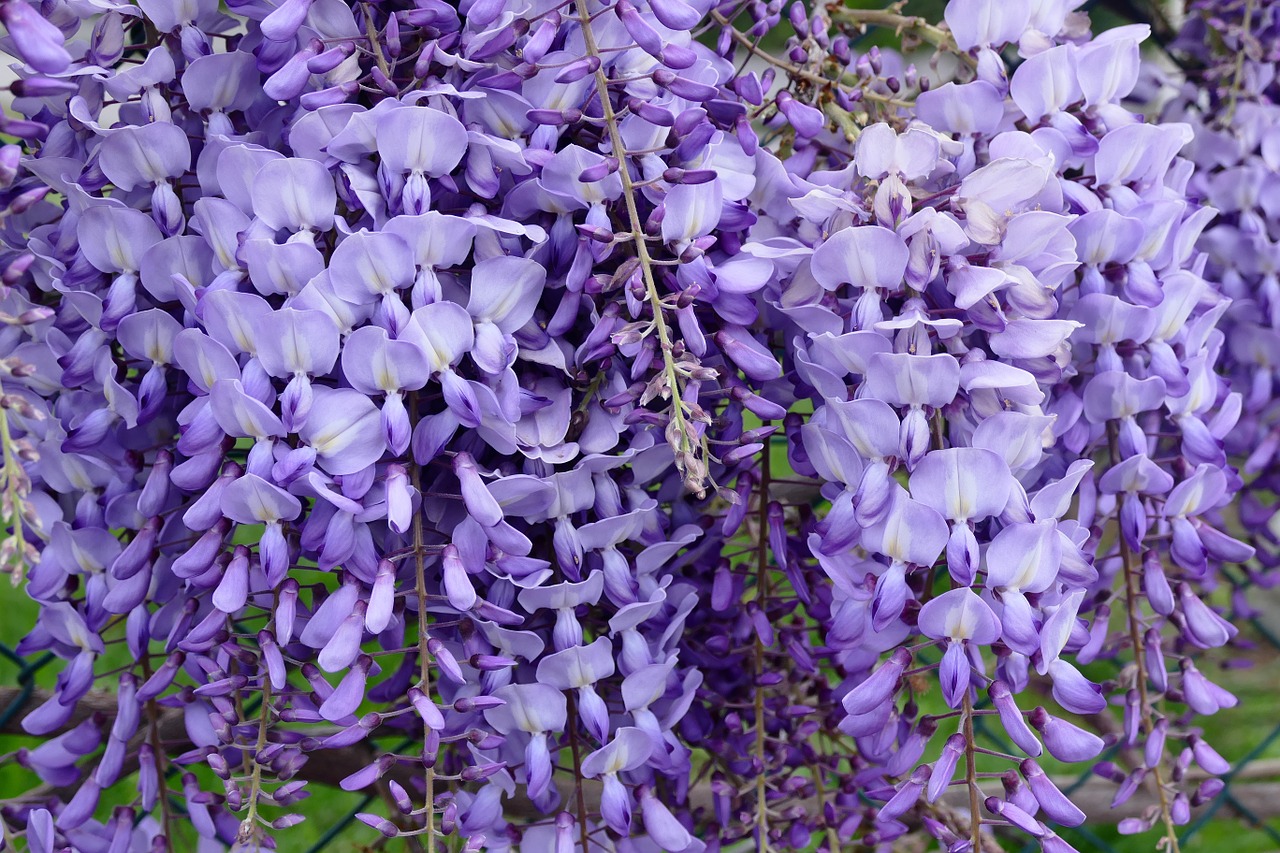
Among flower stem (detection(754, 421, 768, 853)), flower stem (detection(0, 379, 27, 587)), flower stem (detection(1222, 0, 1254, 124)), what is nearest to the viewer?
flower stem (detection(0, 379, 27, 587))

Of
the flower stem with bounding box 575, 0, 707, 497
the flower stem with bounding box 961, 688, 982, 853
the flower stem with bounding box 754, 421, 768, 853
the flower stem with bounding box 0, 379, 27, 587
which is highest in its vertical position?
the flower stem with bounding box 575, 0, 707, 497

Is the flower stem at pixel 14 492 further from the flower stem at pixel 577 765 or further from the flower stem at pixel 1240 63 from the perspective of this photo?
the flower stem at pixel 1240 63

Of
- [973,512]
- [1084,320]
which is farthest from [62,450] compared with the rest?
[1084,320]

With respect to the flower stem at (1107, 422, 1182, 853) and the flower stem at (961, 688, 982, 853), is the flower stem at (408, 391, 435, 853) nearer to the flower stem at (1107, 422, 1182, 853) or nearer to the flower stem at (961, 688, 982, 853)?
the flower stem at (961, 688, 982, 853)

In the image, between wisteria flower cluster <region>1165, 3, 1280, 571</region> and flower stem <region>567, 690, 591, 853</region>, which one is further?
wisteria flower cluster <region>1165, 3, 1280, 571</region>

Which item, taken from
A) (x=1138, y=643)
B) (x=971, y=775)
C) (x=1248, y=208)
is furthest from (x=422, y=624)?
(x=1248, y=208)

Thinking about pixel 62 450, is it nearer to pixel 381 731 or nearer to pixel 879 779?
pixel 381 731

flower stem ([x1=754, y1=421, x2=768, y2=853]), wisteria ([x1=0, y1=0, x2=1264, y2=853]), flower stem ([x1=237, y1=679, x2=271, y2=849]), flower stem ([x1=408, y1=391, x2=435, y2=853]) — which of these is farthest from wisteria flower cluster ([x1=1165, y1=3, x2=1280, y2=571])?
flower stem ([x1=237, y1=679, x2=271, y2=849])

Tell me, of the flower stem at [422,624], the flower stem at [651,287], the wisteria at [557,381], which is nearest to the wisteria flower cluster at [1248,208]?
the wisteria at [557,381]
